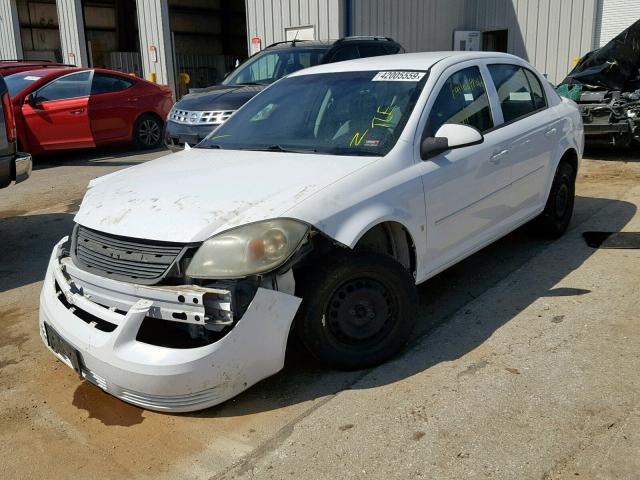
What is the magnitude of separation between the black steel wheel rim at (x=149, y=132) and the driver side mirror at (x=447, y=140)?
351 inches

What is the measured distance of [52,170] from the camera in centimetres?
1004

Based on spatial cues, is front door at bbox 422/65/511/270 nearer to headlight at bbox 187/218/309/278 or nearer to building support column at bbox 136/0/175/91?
headlight at bbox 187/218/309/278

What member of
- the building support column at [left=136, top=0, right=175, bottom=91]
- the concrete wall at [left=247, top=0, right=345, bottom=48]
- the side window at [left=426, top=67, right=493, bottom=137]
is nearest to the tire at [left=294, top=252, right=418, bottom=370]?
the side window at [left=426, top=67, right=493, bottom=137]

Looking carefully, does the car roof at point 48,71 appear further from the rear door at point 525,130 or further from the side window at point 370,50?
the rear door at point 525,130

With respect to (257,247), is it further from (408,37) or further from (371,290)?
(408,37)

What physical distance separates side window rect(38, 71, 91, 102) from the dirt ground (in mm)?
6811

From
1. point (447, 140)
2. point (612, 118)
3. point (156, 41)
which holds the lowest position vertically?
point (612, 118)

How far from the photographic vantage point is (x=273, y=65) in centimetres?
934

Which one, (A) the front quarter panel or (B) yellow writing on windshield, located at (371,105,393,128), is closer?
(A) the front quarter panel

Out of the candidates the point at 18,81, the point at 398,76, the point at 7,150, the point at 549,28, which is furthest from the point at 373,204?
the point at 549,28

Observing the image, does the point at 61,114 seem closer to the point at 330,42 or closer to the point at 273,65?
A: the point at 273,65

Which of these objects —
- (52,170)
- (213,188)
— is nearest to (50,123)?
(52,170)

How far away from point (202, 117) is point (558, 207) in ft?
15.6

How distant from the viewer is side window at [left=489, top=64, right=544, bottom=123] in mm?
4582
